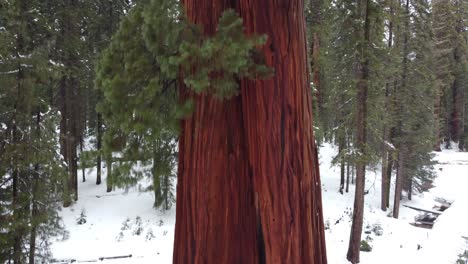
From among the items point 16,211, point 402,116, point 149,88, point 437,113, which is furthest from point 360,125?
point 437,113

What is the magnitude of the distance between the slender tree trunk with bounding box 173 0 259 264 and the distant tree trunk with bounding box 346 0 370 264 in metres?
10.2

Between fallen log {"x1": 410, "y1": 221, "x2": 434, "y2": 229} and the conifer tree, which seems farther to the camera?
fallen log {"x1": 410, "y1": 221, "x2": 434, "y2": 229}

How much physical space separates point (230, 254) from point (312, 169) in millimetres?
830

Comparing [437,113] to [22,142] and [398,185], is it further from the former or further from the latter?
[22,142]

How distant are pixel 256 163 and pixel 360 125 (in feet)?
35.4

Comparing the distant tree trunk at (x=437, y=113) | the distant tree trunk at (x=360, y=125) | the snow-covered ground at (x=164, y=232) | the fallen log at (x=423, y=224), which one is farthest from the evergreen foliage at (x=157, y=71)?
the distant tree trunk at (x=437, y=113)

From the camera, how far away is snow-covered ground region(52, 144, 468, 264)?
1225 centimetres

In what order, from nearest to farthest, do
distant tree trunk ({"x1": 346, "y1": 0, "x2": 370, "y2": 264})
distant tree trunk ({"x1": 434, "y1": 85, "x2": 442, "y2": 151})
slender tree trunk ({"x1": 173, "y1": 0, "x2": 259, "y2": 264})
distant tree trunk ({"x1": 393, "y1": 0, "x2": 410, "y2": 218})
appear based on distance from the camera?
slender tree trunk ({"x1": 173, "y1": 0, "x2": 259, "y2": 264}) → distant tree trunk ({"x1": 346, "y1": 0, "x2": 370, "y2": 264}) → distant tree trunk ({"x1": 393, "y1": 0, "x2": 410, "y2": 218}) → distant tree trunk ({"x1": 434, "y1": 85, "x2": 442, "y2": 151})

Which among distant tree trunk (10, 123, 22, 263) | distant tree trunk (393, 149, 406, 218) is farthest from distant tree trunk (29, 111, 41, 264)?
distant tree trunk (393, 149, 406, 218)

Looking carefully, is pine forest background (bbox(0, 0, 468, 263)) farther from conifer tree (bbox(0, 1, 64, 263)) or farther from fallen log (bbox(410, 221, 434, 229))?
fallen log (bbox(410, 221, 434, 229))

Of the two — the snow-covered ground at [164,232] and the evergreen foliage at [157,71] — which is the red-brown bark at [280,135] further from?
the snow-covered ground at [164,232]

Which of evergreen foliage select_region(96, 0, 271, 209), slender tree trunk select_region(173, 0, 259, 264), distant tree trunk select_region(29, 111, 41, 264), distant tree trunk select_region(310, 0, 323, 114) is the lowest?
distant tree trunk select_region(29, 111, 41, 264)

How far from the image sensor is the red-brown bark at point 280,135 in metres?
2.55

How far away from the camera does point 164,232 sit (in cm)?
1554
